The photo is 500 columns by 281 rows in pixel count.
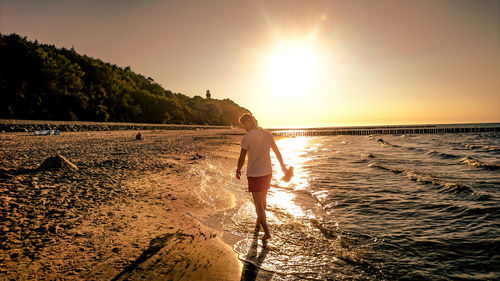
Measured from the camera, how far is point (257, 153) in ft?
14.2

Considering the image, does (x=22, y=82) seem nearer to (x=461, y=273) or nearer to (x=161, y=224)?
(x=161, y=224)

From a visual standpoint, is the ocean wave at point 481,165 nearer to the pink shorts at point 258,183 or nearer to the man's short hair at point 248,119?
the pink shorts at point 258,183

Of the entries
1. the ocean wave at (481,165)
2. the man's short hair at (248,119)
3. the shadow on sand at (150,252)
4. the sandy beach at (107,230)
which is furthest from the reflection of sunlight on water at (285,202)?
the ocean wave at (481,165)

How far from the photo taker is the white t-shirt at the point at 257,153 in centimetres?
432

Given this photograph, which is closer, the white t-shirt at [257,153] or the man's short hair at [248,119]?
the white t-shirt at [257,153]

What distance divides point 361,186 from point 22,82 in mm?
48441

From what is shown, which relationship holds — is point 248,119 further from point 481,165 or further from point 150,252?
point 481,165

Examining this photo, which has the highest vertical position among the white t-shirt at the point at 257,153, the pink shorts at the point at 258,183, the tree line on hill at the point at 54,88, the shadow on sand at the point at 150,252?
the tree line on hill at the point at 54,88

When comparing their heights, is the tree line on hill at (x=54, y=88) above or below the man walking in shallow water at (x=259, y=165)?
above

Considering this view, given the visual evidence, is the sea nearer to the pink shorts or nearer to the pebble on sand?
the pink shorts

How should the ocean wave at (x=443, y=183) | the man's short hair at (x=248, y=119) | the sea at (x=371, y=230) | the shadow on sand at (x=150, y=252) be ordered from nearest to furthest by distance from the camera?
the shadow on sand at (x=150, y=252) → the sea at (x=371, y=230) → the man's short hair at (x=248, y=119) → the ocean wave at (x=443, y=183)

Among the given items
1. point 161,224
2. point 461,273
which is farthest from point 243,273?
point 461,273

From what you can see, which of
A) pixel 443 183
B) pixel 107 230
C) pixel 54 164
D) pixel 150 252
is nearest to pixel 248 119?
pixel 150 252

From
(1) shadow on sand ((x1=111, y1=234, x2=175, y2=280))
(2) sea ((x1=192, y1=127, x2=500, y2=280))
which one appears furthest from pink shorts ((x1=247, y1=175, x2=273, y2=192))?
(1) shadow on sand ((x1=111, y1=234, x2=175, y2=280))
